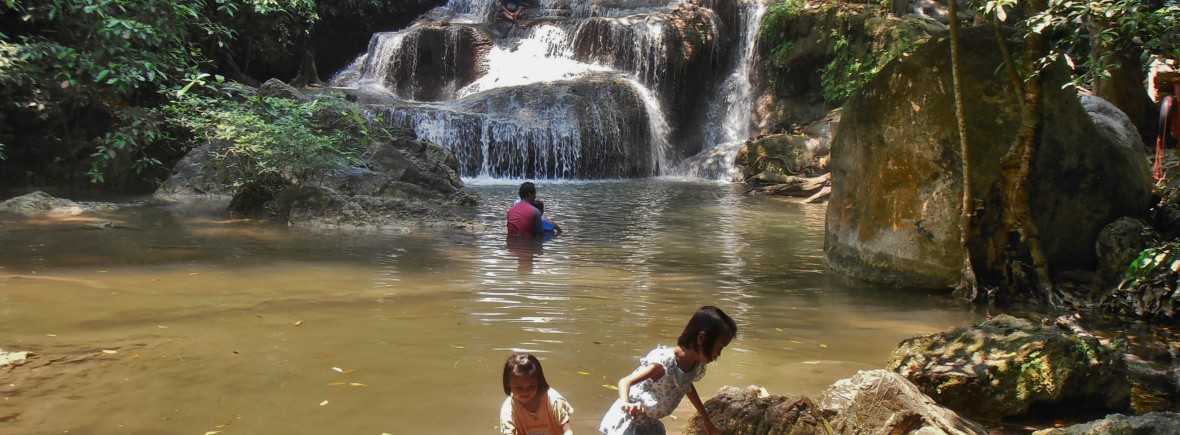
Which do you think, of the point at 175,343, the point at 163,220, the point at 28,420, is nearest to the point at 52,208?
the point at 163,220

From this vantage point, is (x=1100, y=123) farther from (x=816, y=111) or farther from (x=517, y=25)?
(x=517, y=25)

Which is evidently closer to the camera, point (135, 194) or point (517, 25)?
point (135, 194)

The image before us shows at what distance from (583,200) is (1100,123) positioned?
8.86 m

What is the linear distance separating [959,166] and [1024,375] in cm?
328

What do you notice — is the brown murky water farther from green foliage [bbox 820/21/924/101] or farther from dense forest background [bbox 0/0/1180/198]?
green foliage [bbox 820/21/924/101]

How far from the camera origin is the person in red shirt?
9.82m

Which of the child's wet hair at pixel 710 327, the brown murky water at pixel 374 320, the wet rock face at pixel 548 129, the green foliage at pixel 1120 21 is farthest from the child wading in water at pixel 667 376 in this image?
the wet rock face at pixel 548 129

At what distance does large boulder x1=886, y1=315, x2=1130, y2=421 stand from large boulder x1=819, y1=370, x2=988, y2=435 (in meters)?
0.54

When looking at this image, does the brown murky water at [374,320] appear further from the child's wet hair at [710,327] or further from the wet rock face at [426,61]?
the wet rock face at [426,61]

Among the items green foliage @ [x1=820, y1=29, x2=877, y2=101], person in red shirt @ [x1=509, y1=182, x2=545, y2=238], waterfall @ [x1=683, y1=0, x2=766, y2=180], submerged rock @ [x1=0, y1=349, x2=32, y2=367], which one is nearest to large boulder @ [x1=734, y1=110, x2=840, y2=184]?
green foliage @ [x1=820, y1=29, x2=877, y2=101]

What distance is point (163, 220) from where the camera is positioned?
10953 millimetres

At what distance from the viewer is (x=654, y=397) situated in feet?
11.3

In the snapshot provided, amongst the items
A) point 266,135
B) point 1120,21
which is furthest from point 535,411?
point 266,135

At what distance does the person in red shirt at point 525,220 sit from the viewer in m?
9.82
